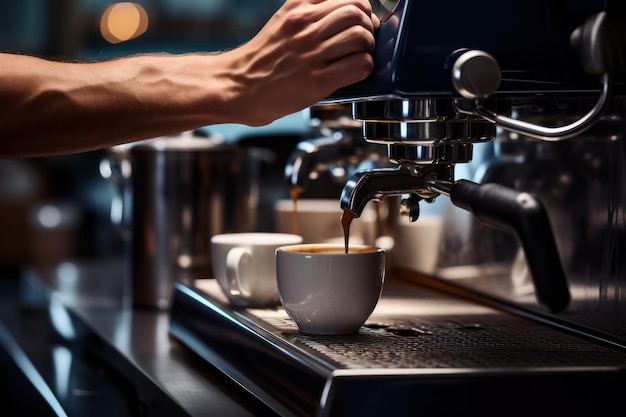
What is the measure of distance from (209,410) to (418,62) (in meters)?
0.34

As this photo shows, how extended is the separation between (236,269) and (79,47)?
3.02 m

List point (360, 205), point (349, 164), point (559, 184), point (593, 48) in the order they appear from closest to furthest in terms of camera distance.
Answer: point (593, 48)
point (360, 205)
point (559, 184)
point (349, 164)

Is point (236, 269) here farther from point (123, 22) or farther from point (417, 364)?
→ point (123, 22)

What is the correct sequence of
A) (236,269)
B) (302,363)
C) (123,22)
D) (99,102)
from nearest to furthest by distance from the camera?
(302,363), (99,102), (236,269), (123,22)

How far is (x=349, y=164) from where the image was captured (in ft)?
4.10

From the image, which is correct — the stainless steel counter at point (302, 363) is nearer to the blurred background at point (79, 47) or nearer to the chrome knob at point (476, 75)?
the chrome knob at point (476, 75)

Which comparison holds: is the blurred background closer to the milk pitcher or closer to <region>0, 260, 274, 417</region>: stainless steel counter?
<region>0, 260, 274, 417</region>: stainless steel counter

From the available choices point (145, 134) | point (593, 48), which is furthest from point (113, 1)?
point (593, 48)

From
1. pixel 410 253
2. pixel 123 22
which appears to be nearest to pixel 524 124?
pixel 410 253

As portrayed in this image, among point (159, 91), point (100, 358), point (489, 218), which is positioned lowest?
point (100, 358)

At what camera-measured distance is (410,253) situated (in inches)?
51.0

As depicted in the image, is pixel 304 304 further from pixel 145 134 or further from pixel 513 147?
pixel 513 147

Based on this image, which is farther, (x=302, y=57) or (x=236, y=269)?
(x=236, y=269)

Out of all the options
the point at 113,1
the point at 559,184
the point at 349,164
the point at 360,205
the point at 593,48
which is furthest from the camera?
the point at 113,1
